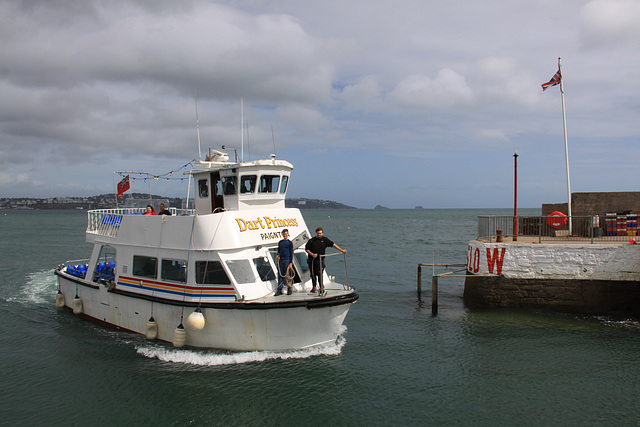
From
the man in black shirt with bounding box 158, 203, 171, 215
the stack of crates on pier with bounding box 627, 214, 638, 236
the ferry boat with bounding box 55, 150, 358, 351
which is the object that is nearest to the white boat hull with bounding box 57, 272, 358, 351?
the ferry boat with bounding box 55, 150, 358, 351

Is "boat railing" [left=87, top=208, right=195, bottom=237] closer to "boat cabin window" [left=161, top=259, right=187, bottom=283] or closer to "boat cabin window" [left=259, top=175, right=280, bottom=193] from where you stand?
"boat cabin window" [left=161, top=259, right=187, bottom=283]

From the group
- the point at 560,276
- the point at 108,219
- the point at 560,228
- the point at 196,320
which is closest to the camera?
the point at 196,320

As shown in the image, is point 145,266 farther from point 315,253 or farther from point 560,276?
point 560,276

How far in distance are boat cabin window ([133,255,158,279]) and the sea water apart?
1.90 meters

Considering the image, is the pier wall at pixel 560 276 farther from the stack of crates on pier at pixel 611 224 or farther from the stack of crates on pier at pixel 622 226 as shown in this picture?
the stack of crates on pier at pixel 611 224

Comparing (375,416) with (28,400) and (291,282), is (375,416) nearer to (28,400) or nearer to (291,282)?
(291,282)

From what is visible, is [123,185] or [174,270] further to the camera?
[123,185]

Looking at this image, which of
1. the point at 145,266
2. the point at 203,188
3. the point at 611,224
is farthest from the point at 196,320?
the point at 611,224

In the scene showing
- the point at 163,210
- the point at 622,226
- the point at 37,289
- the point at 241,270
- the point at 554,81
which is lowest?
the point at 37,289

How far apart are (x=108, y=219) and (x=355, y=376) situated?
30.9 ft

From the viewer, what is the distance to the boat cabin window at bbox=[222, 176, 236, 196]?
43.1 ft

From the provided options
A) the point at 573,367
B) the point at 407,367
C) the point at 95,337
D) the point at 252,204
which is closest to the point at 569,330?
the point at 573,367

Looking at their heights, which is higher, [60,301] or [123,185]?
[123,185]

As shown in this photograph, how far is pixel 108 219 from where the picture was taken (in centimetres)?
1465
